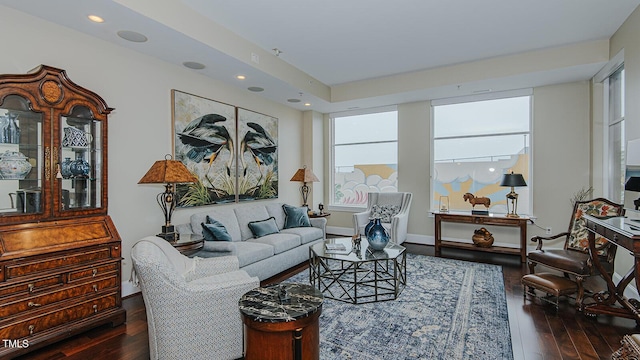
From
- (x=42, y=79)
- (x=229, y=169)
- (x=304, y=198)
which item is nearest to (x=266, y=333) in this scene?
(x=42, y=79)

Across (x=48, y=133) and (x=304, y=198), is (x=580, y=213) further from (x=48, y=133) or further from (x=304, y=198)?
(x=48, y=133)

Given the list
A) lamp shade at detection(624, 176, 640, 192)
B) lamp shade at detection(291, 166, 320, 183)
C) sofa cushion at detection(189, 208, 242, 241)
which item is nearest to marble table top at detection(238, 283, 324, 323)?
sofa cushion at detection(189, 208, 242, 241)

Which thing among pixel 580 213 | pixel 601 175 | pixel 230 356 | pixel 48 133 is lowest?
pixel 230 356

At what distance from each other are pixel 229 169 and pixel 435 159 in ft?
12.9

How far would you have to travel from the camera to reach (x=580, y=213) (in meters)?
3.93

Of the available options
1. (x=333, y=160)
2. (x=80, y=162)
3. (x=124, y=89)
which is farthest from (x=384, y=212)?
(x=80, y=162)

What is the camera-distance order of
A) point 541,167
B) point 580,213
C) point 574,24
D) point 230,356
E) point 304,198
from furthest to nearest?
point 304,198, point 541,167, point 580,213, point 574,24, point 230,356

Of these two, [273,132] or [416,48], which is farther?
[273,132]

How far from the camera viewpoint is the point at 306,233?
492 cm

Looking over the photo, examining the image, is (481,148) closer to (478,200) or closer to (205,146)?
(478,200)

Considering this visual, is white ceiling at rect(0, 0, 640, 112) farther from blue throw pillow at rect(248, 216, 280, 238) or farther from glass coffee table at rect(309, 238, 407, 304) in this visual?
glass coffee table at rect(309, 238, 407, 304)

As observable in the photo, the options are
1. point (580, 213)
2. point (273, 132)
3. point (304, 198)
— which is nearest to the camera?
point (580, 213)

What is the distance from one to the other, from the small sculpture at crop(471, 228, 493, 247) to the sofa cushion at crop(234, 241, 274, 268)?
351cm

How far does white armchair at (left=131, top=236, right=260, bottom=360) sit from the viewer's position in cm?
205
